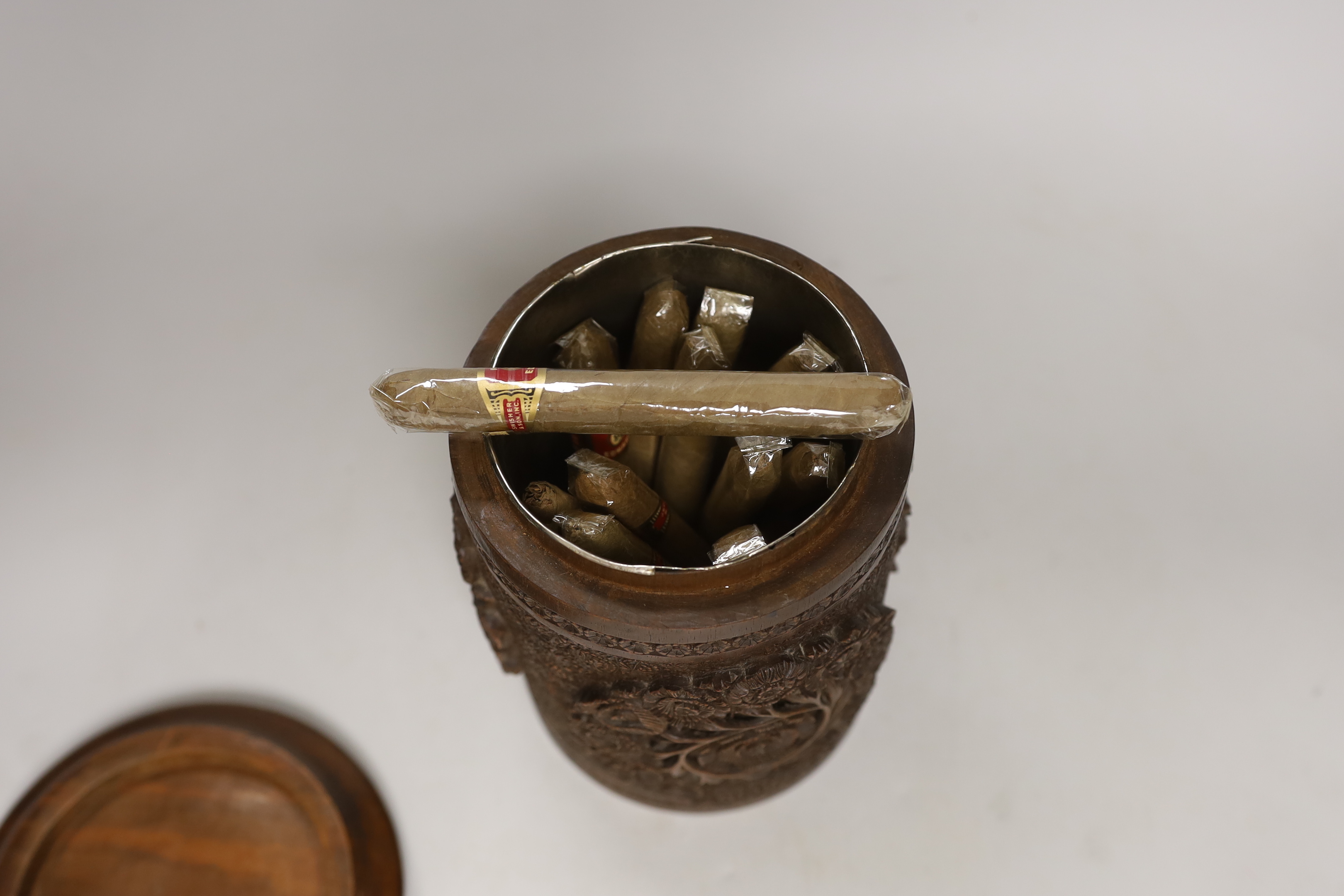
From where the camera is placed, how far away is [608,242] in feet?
3.55

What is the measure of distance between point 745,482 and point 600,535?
0.18 metres

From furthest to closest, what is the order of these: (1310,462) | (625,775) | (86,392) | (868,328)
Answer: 1. (86,392)
2. (1310,462)
3. (625,775)
4. (868,328)

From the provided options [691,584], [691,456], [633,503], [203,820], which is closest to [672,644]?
[691,584]

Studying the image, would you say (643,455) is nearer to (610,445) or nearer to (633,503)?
(610,445)

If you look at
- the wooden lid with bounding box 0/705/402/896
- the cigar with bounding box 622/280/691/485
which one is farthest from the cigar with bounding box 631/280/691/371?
the wooden lid with bounding box 0/705/402/896

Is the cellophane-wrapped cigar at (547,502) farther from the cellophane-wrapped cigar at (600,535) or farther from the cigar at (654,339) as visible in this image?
the cigar at (654,339)

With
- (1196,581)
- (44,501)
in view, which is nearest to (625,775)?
(1196,581)

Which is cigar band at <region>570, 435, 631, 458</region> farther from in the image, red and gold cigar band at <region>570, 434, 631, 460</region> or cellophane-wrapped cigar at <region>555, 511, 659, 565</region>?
cellophane-wrapped cigar at <region>555, 511, 659, 565</region>

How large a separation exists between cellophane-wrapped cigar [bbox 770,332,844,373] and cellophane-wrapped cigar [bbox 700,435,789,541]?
87mm

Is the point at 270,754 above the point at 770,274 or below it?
below

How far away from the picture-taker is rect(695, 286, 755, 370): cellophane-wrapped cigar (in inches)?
43.5

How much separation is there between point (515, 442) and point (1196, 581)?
121 cm

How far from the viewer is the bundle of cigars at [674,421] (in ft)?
2.88

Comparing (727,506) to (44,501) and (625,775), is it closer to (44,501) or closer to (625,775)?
(625,775)
